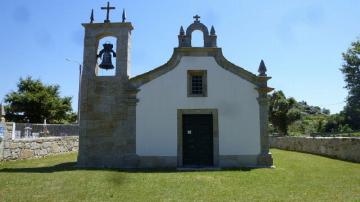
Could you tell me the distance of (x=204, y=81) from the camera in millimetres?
15766

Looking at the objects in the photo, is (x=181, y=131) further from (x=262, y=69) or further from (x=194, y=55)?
(x=262, y=69)

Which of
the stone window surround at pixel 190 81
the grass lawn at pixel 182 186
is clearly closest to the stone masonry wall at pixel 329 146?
the grass lawn at pixel 182 186

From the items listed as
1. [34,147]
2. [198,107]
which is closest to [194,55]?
[198,107]

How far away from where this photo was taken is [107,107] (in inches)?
607

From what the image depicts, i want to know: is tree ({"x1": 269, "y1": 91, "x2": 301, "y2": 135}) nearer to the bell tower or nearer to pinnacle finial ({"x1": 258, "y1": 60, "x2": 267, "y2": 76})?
pinnacle finial ({"x1": 258, "y1": 60, "x2": 267, "y2": 76})

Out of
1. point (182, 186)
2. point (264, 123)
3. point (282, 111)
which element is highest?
point (282, 111)

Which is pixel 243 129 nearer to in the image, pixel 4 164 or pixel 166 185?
pixel 166 185

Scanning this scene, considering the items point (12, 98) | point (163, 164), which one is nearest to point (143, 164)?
point (163, 164)

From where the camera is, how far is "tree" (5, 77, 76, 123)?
101 feet

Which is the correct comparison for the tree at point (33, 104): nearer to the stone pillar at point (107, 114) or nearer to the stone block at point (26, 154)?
the stone block at point (26, 154)

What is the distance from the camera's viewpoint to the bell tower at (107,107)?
49.9 ft

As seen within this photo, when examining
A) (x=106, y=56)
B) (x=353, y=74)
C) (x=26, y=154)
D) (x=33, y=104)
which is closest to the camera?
(x=106, y=56)

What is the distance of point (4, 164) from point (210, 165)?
8849mm

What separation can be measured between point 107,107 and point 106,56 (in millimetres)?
2265
